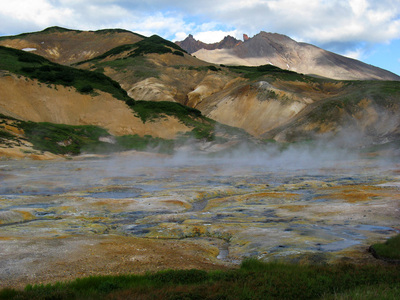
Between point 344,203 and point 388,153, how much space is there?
43659 millimetres

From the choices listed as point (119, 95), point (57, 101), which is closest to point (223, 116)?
point (119, 95)

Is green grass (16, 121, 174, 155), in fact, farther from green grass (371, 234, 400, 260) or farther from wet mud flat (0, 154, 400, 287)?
green grass (371, 234, 400, 260)

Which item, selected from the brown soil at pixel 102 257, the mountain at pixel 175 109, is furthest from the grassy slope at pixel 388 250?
the mountain at pixel 175 109

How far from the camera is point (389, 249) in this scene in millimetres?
9719

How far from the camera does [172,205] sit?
19.4 meters

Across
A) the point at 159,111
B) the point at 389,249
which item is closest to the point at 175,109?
the point at 159,111

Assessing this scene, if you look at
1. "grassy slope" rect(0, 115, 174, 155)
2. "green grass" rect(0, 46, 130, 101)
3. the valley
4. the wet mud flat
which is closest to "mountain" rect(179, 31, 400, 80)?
the valley

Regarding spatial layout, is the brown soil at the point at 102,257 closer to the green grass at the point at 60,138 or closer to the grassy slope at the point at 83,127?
the green grass at the point at 60,138

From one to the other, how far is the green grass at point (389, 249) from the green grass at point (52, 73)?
66.8 m

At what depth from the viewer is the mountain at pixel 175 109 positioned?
6088cm

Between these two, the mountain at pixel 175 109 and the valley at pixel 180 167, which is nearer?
the valley at pixel 180 167

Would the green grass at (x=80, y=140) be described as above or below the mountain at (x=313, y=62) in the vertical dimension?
below

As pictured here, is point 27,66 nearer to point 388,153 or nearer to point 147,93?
point 147,93

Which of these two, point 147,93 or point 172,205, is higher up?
point 147,93
